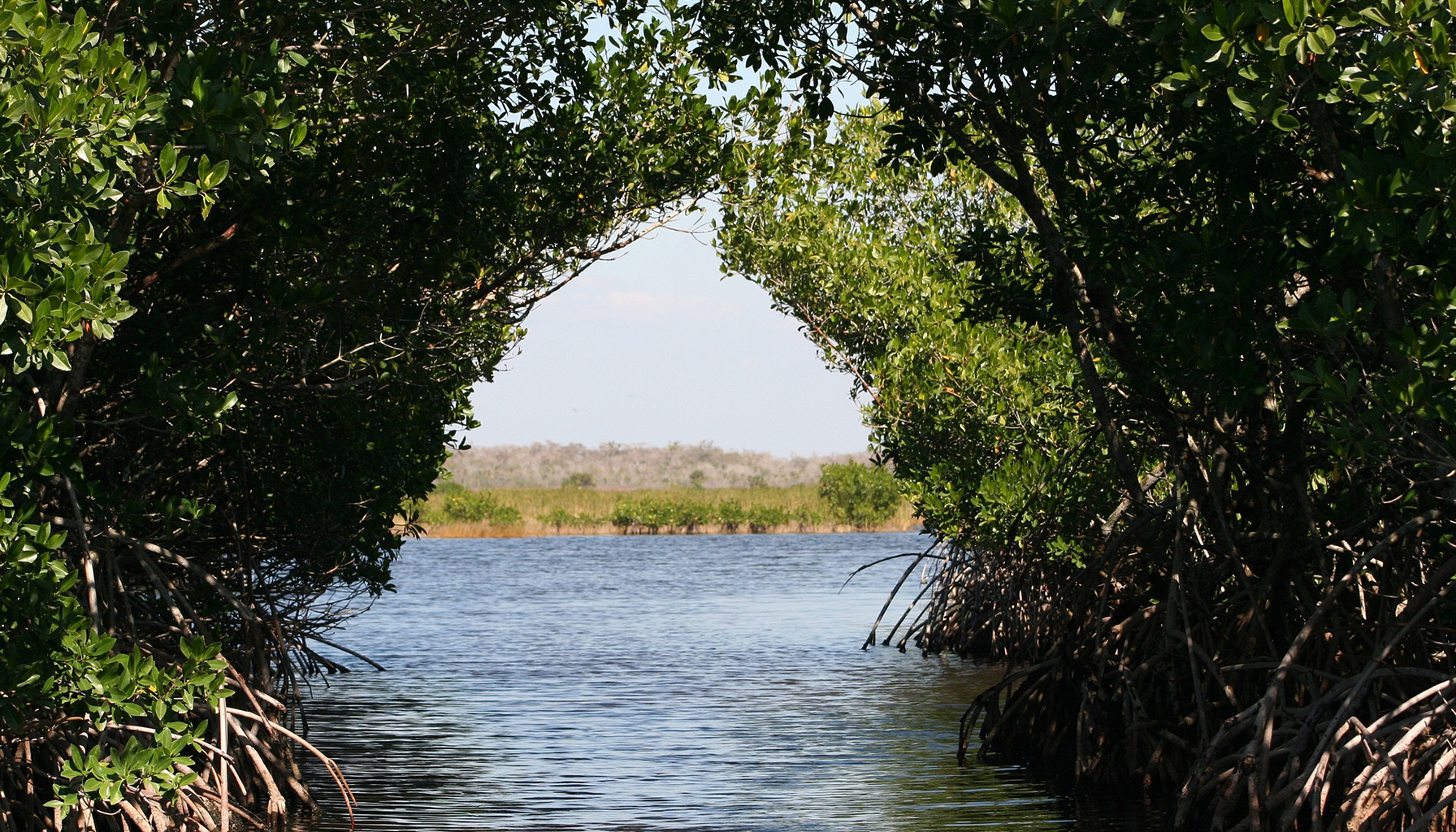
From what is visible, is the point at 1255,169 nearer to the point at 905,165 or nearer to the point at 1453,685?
the point at 1453,685

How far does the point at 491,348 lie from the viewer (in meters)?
13.5

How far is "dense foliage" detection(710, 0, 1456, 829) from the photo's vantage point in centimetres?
605

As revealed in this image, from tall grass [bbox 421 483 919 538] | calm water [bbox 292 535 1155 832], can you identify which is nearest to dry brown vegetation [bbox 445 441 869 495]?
tall grass [bbox 421 483 919 538]

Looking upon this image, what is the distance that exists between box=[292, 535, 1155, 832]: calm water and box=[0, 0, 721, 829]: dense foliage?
5.96 ft

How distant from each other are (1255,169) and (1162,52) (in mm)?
1092

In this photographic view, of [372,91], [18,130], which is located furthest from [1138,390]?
[18,130]

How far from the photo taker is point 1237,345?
7.34 m

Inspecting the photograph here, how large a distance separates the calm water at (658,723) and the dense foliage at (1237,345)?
1.15 meters

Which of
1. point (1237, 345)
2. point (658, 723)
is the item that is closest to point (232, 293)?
point (1237, 345)

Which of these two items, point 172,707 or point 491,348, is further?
point 491,348

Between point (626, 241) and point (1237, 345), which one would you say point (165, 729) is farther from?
point (626, 241)

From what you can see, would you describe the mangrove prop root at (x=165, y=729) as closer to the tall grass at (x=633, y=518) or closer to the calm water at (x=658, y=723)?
the calm water at (x=658, y=723)

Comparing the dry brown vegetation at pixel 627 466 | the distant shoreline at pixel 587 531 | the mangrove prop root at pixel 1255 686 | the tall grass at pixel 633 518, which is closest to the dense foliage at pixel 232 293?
the mangrove prop root at pixel 1255 686

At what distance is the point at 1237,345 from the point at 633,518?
158 ft
